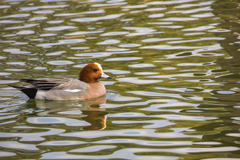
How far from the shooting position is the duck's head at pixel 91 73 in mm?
8641

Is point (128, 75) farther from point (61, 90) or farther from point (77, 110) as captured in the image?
point (77, 110)

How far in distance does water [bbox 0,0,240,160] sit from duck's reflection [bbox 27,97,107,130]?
0.06ft

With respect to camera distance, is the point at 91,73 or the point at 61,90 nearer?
the point at 61,90

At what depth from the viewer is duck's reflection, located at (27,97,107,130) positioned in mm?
6957

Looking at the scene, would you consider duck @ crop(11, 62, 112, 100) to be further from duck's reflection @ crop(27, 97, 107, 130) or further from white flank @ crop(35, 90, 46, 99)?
duck's reflection @ crop(27, 97, 107, 130)

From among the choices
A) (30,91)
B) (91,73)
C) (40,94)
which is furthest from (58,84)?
(91,73)

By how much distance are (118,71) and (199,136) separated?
418 centimetres

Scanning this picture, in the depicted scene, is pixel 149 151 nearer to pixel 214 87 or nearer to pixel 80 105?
pixel 80 105

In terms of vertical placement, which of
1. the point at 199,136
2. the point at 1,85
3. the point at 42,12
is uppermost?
the point at 42,12

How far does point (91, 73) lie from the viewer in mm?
8688

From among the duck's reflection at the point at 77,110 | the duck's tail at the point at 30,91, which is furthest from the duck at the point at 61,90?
the duck's reflection at the point at 77,110

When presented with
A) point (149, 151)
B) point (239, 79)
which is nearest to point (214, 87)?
point (239, 79)

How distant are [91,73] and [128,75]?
1.22 meters

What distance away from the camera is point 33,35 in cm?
1306
